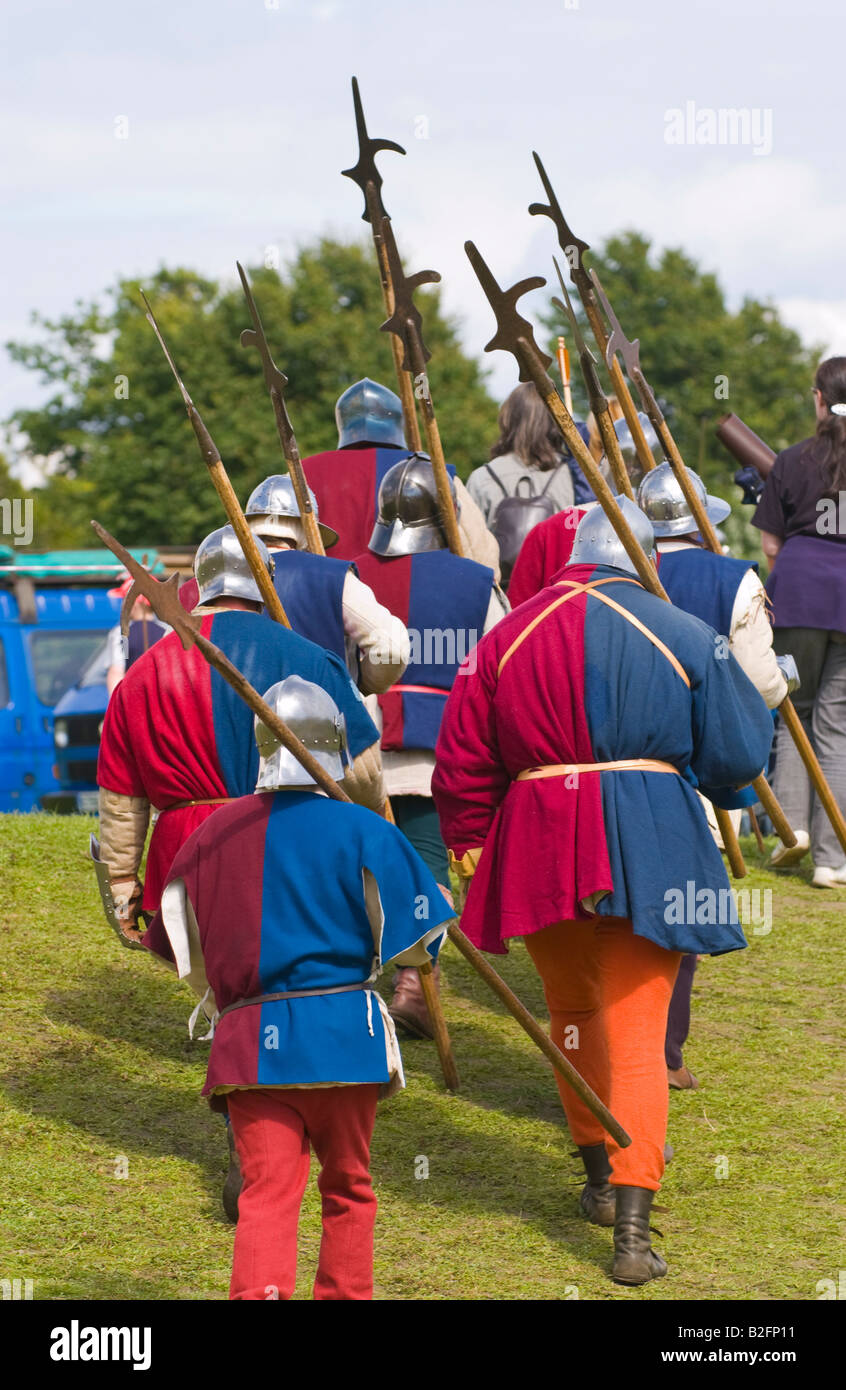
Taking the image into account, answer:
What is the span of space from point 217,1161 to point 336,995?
5.67 feet

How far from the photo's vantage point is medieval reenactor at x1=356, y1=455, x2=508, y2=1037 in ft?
20.4

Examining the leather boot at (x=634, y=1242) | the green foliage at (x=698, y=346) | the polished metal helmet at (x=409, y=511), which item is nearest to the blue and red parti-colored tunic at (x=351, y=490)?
the polished metal helmet at (x=409, y=511)

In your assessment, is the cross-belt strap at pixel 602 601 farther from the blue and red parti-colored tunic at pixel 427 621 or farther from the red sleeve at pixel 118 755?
the blue and red parti-colored tunic at pixel 427 621

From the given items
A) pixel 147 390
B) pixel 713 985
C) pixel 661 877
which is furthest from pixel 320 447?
pixel 661 877

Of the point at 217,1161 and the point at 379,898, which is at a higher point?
the point at 379,898

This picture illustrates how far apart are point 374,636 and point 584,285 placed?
1431 millimetres

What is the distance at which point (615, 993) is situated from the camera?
4.56m

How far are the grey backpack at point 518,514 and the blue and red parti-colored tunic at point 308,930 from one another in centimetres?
405

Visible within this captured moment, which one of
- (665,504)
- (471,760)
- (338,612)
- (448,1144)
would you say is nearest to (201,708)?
(471,760)

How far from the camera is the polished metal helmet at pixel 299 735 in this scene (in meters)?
3.78

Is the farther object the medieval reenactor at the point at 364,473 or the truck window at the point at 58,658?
the truck window at the point at 58,658

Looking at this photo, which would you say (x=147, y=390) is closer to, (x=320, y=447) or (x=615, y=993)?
(x=320, y=447)

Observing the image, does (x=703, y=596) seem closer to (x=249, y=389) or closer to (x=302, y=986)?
(x=302, y=986)

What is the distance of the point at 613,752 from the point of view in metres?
4.59
